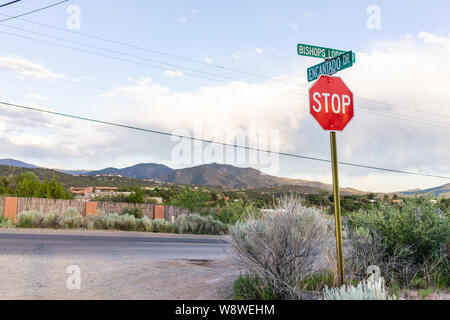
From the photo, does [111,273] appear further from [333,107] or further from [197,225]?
[197,225]

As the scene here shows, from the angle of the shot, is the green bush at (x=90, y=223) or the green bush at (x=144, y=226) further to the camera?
the green bush at (x=144, y=226)

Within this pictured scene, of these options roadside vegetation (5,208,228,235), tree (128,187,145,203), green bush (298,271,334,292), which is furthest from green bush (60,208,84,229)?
green bush (298,271,334,292)

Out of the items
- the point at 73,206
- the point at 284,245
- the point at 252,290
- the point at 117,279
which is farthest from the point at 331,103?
the point at 73,206

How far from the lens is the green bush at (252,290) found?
7.15 m

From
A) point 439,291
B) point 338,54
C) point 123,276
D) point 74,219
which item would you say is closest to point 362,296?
point 439,291

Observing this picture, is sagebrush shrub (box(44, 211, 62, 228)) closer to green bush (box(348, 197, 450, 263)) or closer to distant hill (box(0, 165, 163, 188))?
green bush (box(348, 197, 450, 263))

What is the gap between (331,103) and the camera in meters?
7.03

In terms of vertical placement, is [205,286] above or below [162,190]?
below

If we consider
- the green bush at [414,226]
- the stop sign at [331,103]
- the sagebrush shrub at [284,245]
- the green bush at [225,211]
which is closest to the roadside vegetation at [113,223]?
the green bush at [225,211]

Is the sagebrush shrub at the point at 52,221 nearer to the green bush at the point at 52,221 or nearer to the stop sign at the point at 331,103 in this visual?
the green bush at the point at 52,221

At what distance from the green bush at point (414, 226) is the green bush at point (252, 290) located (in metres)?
2.94

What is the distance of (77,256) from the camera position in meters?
12.1

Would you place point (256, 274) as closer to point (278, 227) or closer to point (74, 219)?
point (278, 227)

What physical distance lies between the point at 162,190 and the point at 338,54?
66905mm
